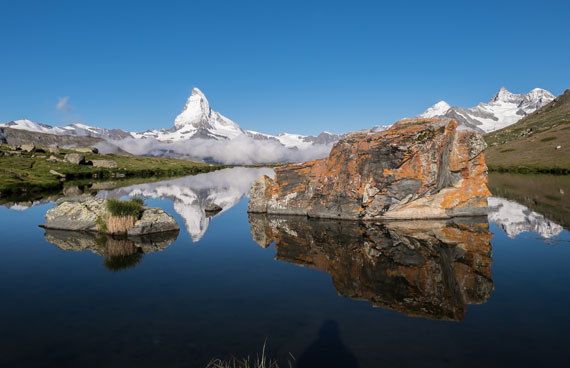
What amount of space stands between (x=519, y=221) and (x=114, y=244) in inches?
1192

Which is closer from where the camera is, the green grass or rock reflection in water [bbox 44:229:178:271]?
rock reflection in water [bbox 44:229:178:271]

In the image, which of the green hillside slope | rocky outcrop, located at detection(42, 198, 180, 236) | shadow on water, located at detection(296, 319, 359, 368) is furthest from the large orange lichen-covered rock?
the green hillside slope

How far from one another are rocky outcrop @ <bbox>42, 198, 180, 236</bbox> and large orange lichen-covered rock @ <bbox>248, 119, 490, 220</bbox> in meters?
11.8

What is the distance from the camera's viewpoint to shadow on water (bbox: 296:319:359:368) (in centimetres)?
781

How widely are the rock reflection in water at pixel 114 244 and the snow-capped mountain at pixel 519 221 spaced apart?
76.1ft

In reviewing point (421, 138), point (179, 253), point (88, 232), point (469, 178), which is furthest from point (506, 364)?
point (88, 232)

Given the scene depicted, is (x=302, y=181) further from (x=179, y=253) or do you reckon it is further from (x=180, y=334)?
(x=180, y=334)

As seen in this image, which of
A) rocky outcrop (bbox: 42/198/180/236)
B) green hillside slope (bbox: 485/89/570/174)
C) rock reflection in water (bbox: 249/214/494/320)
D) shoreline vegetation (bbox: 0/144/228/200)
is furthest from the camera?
green hillside slope (bbox: 485/89/570/174)

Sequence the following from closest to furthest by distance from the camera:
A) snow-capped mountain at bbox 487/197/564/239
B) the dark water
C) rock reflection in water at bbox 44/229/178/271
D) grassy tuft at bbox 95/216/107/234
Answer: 1. the dark water
2. rock reflection in water at bbox 44/229/178/271
3. snow-capped mountain at bbox 487/197/564/239
4. grassy tuft at bbox 95/216/107/234

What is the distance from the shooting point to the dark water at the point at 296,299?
27.4 feet

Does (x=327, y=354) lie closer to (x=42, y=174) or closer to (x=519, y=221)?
(x=519, y=221)

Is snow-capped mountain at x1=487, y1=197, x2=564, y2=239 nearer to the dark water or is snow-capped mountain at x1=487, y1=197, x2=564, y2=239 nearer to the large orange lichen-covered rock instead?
the dark water

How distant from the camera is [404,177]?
83.3ft

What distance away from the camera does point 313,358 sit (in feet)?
26.4
